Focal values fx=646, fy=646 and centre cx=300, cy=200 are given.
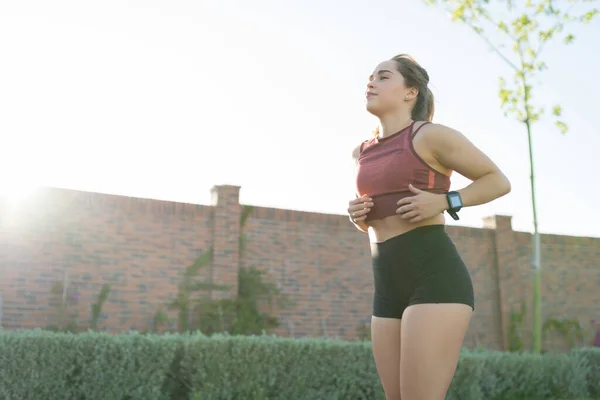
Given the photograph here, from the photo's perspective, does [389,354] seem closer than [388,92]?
Yes

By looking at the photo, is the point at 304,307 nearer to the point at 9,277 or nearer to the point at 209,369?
the point at 209,369

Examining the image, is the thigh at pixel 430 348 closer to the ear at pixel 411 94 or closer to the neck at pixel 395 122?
the neck at pixel 395 122

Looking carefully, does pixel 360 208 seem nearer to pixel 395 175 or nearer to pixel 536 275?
pixel 395 175

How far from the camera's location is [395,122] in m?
2.56

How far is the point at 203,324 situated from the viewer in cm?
1029

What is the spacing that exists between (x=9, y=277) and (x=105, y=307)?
142 cm

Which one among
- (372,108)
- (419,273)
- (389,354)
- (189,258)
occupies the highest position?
(189,258)

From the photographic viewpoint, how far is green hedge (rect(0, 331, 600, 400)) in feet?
22.4

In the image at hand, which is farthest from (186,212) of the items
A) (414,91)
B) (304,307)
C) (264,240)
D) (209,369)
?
(414,91)

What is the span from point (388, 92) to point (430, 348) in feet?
3.29

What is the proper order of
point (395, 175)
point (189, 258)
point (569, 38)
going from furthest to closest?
point (569, 38)
point (189, 258)
point (395, 175)

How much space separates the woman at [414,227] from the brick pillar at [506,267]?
1171cm

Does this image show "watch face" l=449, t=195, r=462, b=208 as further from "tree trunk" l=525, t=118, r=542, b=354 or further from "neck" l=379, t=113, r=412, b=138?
"tree trunk" l=525, t=118, r=542, b=354

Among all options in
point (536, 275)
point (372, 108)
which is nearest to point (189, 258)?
point (536, 275)
